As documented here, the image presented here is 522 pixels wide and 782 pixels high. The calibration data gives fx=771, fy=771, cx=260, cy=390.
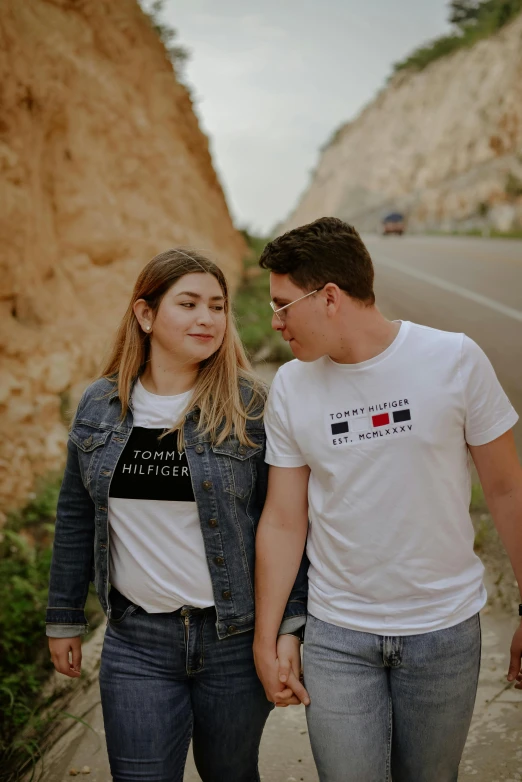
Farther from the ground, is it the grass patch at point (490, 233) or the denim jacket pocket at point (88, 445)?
the grass patch at point (490, 233)

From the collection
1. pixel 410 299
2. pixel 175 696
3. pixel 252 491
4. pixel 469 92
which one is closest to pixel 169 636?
pixel 175 696

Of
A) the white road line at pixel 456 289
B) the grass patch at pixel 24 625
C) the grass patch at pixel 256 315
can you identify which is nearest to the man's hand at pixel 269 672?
the grass patch at pixel 24 625

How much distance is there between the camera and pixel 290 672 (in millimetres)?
2291

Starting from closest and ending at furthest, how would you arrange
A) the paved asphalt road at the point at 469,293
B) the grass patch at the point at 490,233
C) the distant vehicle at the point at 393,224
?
1. the paved asphalt road at the point at 469,293
2. the grass patch at the point at 490,233
3. the distant vehicle at the point at 393,224

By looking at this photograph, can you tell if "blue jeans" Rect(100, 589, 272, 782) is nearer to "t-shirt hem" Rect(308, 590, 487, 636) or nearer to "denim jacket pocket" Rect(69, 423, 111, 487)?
"t-shirt hem" Rect(308, 590, 487, 636)

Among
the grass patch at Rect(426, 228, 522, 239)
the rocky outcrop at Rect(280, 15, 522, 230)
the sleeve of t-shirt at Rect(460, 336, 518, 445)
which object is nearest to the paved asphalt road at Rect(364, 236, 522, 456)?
the grass patch at Rect(426, 228, 522, 239)

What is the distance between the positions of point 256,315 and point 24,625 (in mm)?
7299

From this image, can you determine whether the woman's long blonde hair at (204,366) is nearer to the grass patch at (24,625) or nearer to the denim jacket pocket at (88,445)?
the denim jacket pocket at (88,445)

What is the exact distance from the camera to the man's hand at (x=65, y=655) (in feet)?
8.64

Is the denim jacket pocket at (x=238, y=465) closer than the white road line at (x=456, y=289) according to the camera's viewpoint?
Yes

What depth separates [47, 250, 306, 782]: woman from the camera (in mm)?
2377

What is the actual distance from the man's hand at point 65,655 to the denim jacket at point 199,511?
0.10 feet

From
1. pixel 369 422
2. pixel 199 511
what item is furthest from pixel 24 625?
pixel 369 422

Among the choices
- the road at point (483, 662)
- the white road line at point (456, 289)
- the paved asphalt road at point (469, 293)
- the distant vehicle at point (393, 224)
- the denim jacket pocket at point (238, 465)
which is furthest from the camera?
the distant vehicle at point (393, 224)
